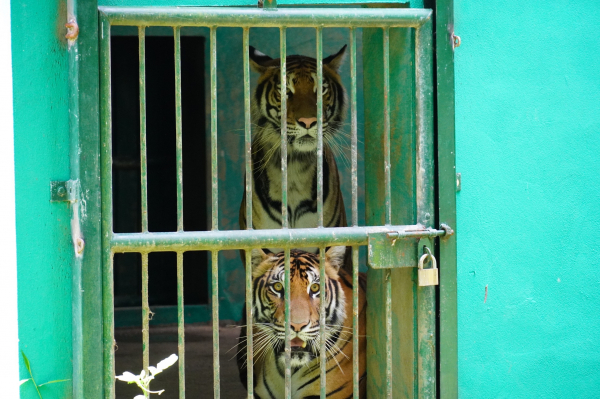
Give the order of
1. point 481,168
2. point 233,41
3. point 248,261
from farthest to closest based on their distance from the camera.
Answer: point 233,41, point 481,168, point 248,261

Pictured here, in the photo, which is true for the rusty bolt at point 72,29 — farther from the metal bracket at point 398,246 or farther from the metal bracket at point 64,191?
the metal bracket at point 398,246

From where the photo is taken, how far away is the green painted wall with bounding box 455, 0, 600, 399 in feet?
9.04

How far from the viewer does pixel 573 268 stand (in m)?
2.81

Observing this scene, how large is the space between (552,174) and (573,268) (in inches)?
16.5

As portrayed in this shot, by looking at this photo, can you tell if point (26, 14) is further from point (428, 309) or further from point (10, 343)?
point (428, 309)

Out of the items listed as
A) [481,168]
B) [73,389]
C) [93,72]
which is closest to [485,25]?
[481,168]

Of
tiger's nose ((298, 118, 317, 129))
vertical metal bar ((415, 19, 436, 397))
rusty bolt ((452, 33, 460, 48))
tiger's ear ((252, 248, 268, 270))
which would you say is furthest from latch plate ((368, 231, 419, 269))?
tiger's nose ((298, 118, 317, 129))

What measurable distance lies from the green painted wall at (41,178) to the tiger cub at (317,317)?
1.29m

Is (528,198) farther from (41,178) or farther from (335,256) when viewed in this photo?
(41,178)

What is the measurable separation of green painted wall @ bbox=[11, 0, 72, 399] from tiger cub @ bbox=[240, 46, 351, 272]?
199cm

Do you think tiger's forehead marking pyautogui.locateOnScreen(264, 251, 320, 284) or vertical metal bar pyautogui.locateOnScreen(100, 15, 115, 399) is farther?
tiger's forehead marking pyautogui.locateOnScreen(264, 251, 320, 284)

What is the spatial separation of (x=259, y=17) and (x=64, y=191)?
0.94 meters

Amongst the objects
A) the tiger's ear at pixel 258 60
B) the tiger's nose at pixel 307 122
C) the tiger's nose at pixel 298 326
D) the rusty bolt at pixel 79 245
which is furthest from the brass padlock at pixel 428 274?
the tiger's ear at pixel 258 60

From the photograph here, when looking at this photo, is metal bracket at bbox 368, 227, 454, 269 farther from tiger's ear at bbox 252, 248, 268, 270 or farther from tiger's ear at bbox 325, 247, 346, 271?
tiger's ear at bbox 252, 248, 268, 270
